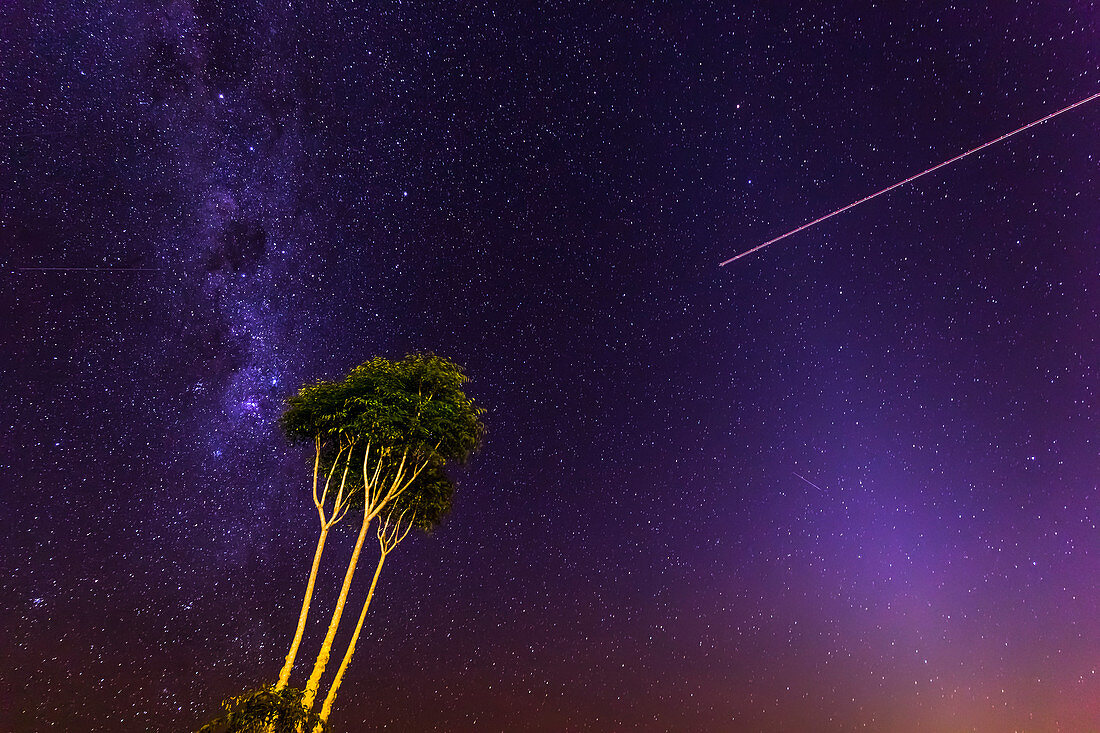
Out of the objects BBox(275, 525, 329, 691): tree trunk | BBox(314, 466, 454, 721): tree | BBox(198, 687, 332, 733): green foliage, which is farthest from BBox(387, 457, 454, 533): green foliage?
BBox(198, 687, 332, 733): green foliage

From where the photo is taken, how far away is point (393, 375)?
12383mm

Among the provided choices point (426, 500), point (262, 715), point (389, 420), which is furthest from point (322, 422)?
point (262, 715)

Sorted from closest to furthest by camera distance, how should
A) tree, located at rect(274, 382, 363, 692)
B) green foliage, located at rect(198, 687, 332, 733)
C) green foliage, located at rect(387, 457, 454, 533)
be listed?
green foliage, located at rect(198, 687, 332, 733) < tree, located at rect(274, 382, 363, 692) < green foliage, located at rect(387, 457, 454, 533)

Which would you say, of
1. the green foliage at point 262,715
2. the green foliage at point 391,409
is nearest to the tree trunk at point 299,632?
the green foliage at point 262,715

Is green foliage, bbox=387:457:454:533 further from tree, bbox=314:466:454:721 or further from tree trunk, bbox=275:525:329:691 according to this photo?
tree trunk, bbox=275:525:329:691

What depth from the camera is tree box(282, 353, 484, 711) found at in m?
11.8

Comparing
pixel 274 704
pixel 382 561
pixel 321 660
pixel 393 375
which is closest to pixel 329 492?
pixel 382 561

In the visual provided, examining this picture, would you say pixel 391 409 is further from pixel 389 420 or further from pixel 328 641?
pixel 328 641

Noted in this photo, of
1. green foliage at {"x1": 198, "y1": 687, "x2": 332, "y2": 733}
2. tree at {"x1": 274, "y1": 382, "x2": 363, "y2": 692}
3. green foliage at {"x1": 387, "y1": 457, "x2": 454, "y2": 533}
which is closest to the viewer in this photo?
green foliage at {"x1": 198, "y1": 687, "x2": 332, "y2": 733}

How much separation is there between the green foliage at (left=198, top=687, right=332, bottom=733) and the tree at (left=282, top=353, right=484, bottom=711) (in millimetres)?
2943

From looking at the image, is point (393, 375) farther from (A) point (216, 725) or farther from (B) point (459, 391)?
(A) point (216, 725)

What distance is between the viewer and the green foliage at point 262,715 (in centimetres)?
840

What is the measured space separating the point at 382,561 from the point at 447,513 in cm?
210

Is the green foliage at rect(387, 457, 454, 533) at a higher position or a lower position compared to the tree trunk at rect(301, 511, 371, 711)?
higher
